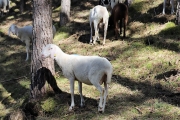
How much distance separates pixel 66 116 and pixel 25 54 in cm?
778

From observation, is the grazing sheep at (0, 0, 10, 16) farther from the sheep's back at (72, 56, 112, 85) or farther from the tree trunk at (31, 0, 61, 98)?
the sheep's back at (72, 56, 112, 85)

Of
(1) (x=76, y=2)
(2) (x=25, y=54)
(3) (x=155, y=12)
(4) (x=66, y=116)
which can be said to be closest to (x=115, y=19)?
(3) (x=155, y=12)

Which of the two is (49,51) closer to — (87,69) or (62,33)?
(87,69)

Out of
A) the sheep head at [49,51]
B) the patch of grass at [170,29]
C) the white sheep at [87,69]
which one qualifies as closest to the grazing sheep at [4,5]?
the patch of grass at [170,29]

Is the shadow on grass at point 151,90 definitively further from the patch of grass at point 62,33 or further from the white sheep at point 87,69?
the patch of grass at point 62,33

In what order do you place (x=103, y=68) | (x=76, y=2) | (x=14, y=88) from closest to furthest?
(x=103, y=68), (x=14, y=88), (x=76, y=2)

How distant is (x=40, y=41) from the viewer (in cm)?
726

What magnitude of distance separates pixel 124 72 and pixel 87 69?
3374 millimetres

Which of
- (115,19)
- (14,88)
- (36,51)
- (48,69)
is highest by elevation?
(115,19)

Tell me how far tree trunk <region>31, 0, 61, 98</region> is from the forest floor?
1.13ft

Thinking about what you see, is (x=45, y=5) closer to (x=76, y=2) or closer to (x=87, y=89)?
(x=87, y=89)

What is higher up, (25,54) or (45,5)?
(45,5)

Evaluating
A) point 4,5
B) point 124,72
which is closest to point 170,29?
point 124,72

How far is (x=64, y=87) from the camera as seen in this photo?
833 centimetres
